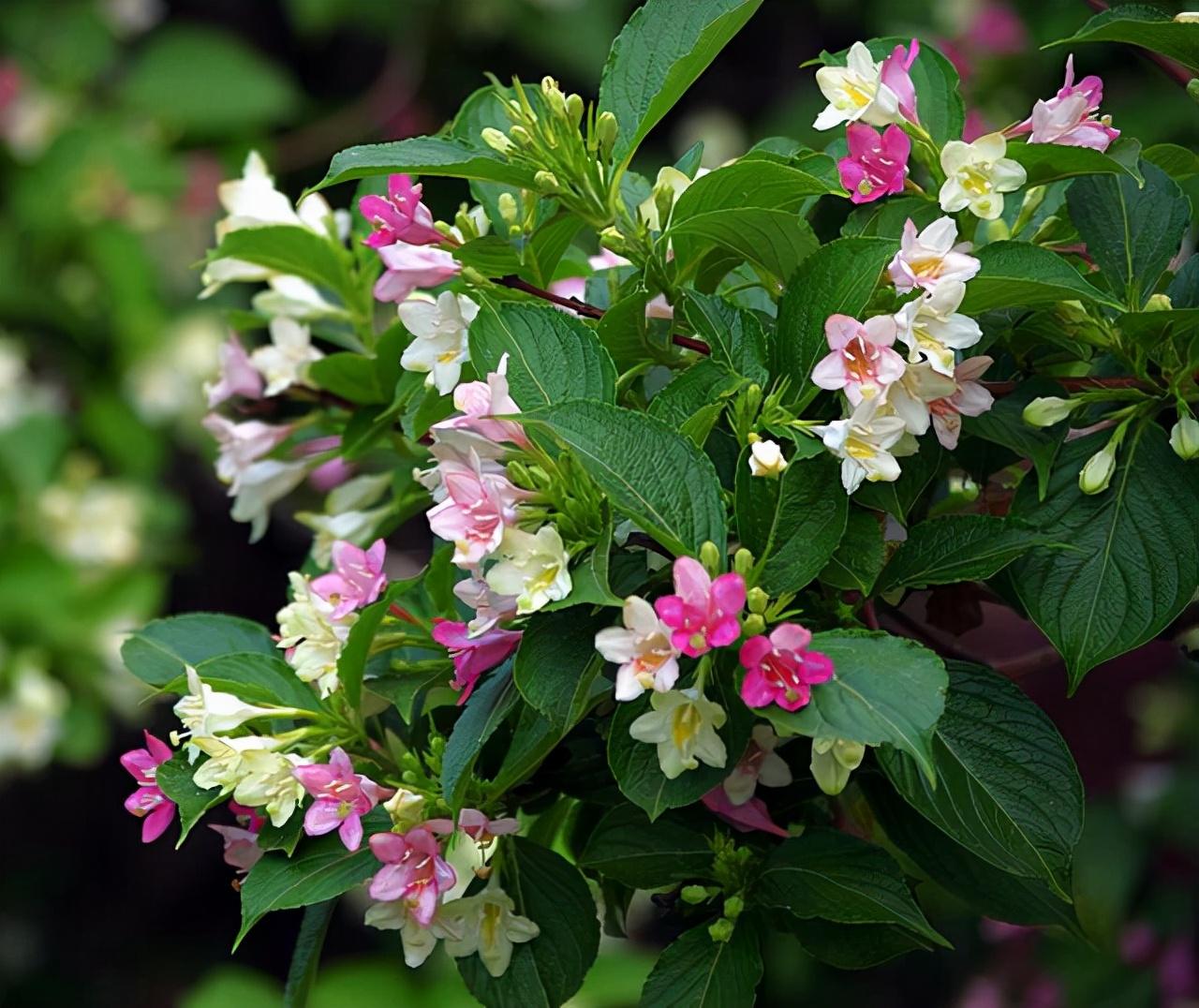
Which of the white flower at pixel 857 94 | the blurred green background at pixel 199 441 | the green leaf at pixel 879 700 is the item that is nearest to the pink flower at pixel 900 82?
the white flower at pixel 857 94

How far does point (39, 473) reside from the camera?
6.34 ft

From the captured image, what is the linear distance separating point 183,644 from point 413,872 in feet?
0.68

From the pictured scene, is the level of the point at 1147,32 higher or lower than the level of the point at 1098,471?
higher

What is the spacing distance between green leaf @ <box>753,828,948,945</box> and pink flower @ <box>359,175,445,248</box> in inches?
11.5

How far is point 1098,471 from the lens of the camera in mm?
586

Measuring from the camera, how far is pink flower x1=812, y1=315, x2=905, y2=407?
0.52 metres

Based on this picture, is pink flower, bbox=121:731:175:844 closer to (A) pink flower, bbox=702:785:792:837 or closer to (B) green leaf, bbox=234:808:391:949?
(B) green leaf, bbox=234:808:391:949

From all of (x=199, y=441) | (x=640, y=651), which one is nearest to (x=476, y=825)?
(x=640, y=651)

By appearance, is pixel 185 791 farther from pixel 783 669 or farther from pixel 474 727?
pixel 783 669

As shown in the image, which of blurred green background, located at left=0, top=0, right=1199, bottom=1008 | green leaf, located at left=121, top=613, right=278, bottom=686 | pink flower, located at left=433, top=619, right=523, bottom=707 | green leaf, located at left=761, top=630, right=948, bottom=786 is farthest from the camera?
blurred green background, located at left=0, top=0, right=1199, bottom=1008

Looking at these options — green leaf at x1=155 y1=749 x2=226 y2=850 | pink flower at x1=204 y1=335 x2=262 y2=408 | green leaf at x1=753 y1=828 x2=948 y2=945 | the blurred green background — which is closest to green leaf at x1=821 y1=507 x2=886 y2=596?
green leaf at x1=753 y1=828 x2=948 y2=945

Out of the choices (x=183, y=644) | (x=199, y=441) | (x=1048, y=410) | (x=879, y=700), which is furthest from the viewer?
(x=199, y=441)

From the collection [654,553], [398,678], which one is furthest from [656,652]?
[398,678]

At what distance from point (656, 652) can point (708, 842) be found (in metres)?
0.18
